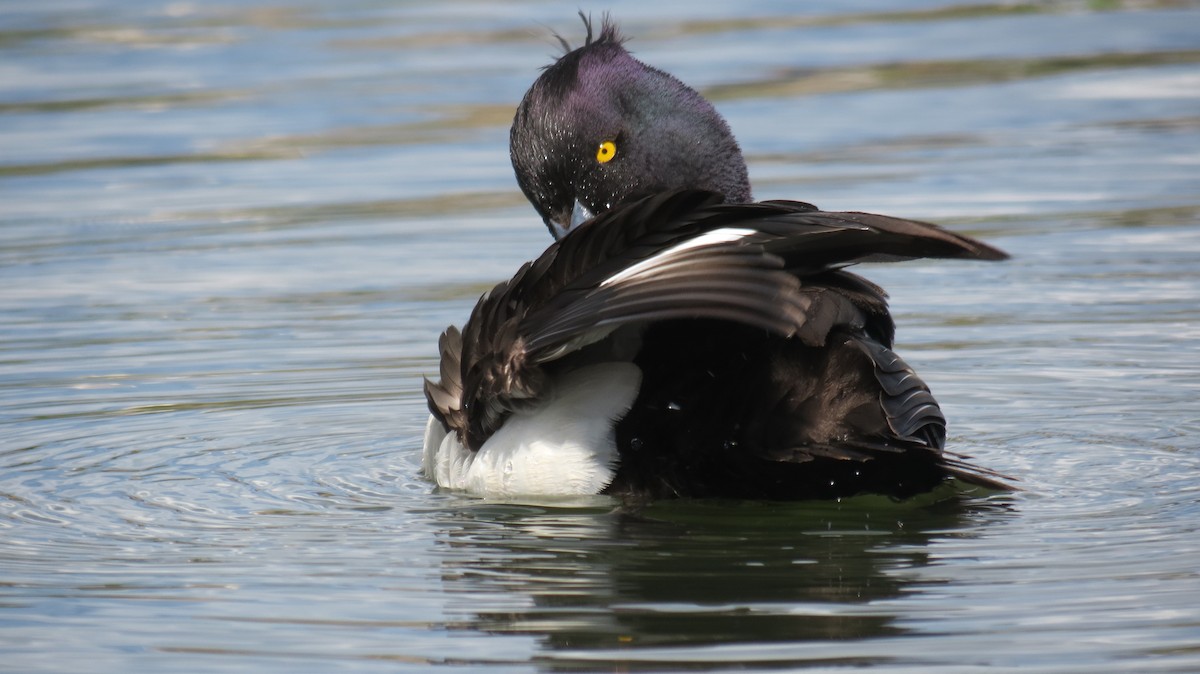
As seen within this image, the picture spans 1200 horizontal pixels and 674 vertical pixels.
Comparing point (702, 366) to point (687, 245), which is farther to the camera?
point (702, 366)

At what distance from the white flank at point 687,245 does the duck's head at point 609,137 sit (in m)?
1.40

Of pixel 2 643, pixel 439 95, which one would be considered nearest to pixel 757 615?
pixel 2 643

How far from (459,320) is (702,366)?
3.67 meters

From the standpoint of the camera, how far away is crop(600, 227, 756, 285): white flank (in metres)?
4.72

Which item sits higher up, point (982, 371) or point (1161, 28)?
point (1161, 28)

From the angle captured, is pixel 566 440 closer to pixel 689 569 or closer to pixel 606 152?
pixel 689 569

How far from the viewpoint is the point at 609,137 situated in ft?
20.3

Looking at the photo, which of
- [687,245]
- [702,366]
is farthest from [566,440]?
[687,245]

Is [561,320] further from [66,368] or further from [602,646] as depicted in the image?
[66,368]

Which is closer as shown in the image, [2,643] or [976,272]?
[2,643]

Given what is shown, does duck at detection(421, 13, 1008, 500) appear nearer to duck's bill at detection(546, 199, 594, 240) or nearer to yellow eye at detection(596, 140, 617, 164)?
duck's bill at detection(546, 199, 594, 240)

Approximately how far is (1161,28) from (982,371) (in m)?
9.33

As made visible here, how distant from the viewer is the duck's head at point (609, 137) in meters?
6.14

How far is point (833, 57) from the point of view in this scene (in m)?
15.3
